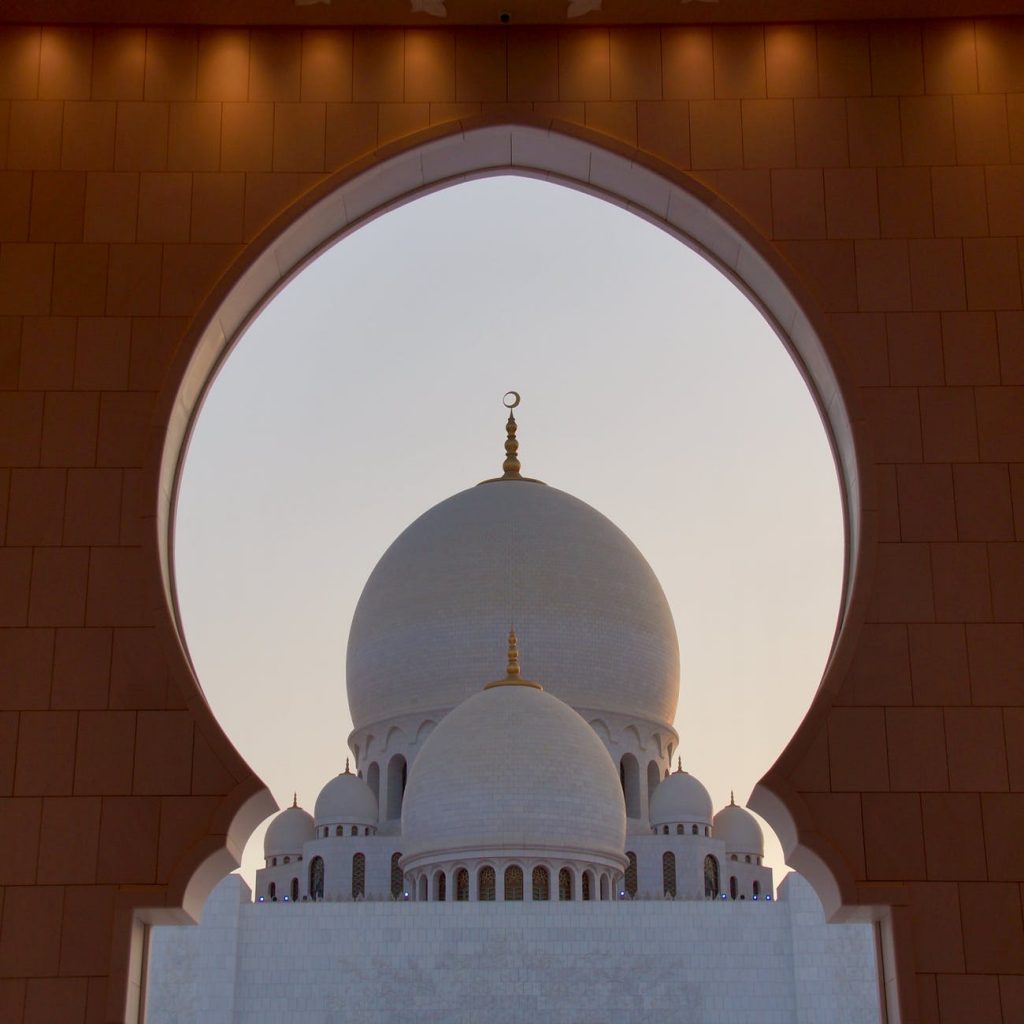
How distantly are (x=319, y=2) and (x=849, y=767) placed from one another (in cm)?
393

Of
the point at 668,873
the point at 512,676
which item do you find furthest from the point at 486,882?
the point at 668,873

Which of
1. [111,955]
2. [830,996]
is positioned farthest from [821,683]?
[830,996]

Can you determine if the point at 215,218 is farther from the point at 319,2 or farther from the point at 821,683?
the point at 821,683

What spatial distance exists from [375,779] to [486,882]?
790 cm

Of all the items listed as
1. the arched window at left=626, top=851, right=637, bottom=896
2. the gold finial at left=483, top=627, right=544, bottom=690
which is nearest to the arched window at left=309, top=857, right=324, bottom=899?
the arched window at left=626, top=851, right=637, bottom=896

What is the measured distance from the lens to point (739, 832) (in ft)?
112

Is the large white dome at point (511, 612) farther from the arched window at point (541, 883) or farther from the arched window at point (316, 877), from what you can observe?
the arched window at point (541, 883)

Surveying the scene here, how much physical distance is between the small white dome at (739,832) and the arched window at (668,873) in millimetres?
1753

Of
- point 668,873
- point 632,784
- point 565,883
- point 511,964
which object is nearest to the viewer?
point 511,964

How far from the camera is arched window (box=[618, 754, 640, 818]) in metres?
34.0

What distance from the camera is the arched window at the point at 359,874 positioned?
32375 millimetres

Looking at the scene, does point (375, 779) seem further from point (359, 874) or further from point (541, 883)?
point (541, 883)

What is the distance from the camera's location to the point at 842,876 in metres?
6.30

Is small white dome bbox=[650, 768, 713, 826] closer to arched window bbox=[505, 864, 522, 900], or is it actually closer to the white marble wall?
arched window bbox=[505, 864, 522, 900]
